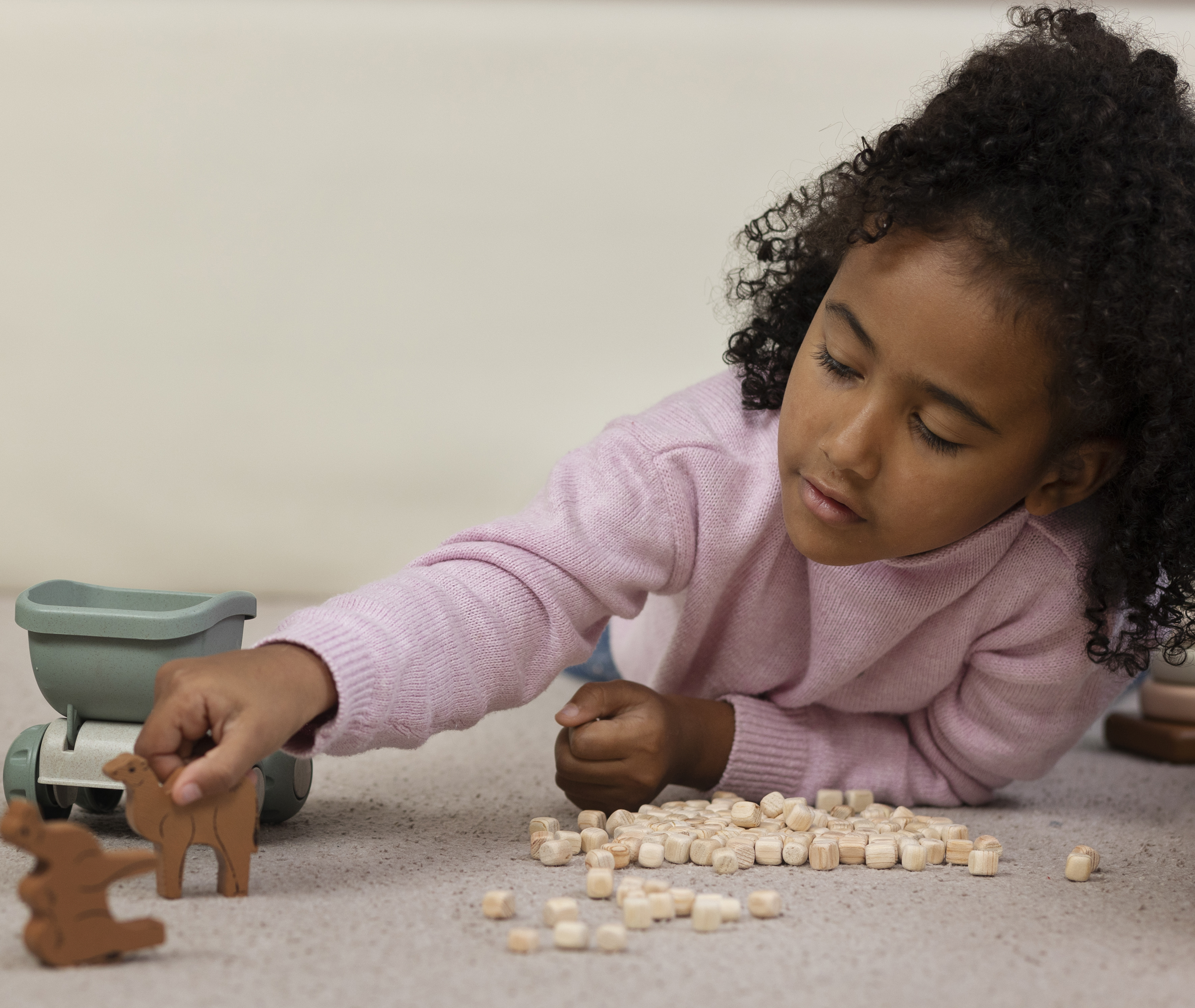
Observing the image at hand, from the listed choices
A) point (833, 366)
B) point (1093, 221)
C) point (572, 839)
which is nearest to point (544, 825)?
point (572, 839)

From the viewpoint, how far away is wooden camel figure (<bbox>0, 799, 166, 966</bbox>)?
530 mm

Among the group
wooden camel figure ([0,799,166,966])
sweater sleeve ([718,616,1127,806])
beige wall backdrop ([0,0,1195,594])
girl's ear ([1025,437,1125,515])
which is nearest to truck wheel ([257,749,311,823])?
wooden camel figure ([0,799,166,966])

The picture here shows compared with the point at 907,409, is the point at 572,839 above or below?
below

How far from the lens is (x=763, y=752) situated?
0.96m

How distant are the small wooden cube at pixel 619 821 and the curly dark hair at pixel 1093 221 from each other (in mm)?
363

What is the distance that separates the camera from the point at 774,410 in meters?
0.97

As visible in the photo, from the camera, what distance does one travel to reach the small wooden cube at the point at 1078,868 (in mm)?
761

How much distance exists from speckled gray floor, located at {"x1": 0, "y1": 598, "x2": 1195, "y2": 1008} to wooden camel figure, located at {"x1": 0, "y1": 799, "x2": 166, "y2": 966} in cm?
1

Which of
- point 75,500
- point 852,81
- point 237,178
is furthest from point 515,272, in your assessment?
point 75,500

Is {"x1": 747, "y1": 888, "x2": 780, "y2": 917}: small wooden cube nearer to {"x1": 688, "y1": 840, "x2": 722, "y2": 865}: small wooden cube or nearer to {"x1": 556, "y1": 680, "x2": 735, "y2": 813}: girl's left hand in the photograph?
{"x1": 688, "y1": 840, "x2": 722, "y2": 865}: small wooden cube

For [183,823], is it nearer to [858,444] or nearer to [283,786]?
[283,786]

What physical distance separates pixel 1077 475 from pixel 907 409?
174 mm

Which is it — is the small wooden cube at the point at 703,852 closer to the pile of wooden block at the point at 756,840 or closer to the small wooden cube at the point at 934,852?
the pile of wooden block at the point at 756,840

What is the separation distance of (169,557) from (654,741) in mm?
897
